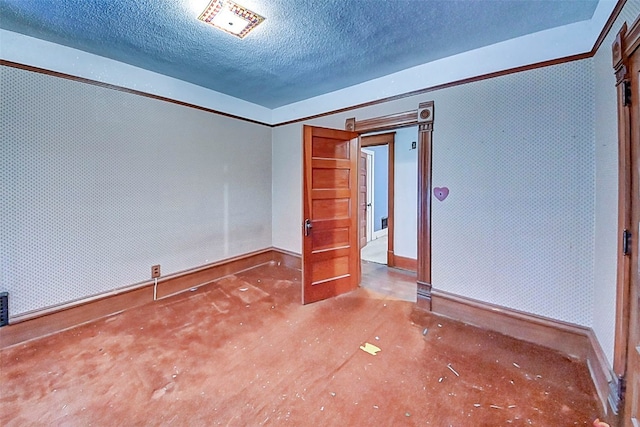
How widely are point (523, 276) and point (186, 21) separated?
330 cm

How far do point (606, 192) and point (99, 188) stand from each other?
3.98m

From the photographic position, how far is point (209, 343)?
2131 millimetres

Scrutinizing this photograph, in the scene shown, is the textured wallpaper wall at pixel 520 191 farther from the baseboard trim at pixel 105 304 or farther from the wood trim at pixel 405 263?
the baseboard trim at pixel 105 304

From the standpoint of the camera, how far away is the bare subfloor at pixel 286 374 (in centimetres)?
145

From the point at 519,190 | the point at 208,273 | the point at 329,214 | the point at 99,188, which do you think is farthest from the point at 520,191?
the point at 99,188

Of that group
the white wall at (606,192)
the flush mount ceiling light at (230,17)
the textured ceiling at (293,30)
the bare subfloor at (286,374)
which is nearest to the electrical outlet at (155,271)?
the bare subfloor at (286,374)

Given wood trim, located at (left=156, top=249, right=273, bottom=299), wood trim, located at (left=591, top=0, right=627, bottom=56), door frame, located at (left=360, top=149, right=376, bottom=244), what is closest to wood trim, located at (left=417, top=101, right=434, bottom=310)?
wood trim, located at (left=591, top=0, right=627, bottom=56)

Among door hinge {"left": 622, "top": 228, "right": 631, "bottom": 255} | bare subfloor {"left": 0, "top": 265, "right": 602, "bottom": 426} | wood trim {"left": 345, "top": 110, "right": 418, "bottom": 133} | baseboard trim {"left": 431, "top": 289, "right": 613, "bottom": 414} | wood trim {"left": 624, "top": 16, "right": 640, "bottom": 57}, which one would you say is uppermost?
wood trim {"left": 345, "top": 110, "right": 418, "bottom": 133}

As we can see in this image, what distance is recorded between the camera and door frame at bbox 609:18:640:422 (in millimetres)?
1317

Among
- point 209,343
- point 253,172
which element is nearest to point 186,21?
point 253,172

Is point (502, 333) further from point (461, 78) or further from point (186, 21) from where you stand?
point (186, 21)

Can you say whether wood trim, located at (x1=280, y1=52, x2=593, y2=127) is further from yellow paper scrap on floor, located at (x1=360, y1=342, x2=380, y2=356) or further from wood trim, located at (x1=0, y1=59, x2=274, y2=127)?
yellow paper scrap on floor, located at (x1=360, y1=342, x2=380, y2=356)

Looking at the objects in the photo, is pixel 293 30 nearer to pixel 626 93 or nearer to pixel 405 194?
pixel 626 93

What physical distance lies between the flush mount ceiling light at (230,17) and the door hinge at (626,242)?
101 inches
